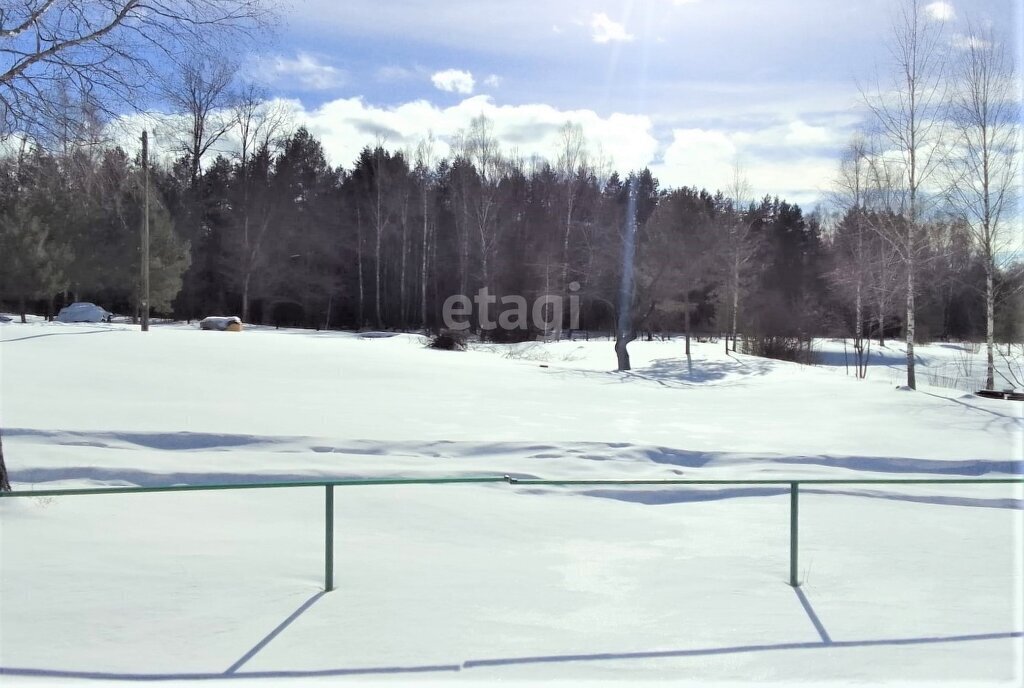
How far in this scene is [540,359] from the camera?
2827cm

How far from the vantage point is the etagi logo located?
138ft

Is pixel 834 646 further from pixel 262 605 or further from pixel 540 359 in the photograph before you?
pixel 540 359

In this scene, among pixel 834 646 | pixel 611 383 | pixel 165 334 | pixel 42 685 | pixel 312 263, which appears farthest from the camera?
pixel 312 263

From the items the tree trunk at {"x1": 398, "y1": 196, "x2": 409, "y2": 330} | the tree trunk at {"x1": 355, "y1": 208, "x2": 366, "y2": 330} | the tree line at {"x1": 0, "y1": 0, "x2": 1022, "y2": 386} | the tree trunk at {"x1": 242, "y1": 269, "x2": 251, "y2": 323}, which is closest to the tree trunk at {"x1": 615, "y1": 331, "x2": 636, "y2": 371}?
the tree line at {"x1": 0, "y1": 0, "x2": 1022, "y2": 386}

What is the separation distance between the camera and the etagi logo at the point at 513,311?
42.0m

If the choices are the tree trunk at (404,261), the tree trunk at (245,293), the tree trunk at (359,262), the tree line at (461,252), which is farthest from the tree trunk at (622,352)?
the tree trunk at (245,293)

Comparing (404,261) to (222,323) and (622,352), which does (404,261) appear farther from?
(622,352)

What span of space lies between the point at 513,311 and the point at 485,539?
122 feet

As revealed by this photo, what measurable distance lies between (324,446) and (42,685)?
6.51m

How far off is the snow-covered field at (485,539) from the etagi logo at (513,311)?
86.1 feet

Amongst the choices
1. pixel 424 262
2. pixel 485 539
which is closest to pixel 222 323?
pixel 424 262

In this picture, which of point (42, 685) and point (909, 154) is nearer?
point (42, 685)

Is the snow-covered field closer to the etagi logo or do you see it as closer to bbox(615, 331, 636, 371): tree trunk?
bbox(615, 331, 636, 371): tree trunk

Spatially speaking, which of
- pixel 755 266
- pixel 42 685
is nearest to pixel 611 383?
pixel 42 685
